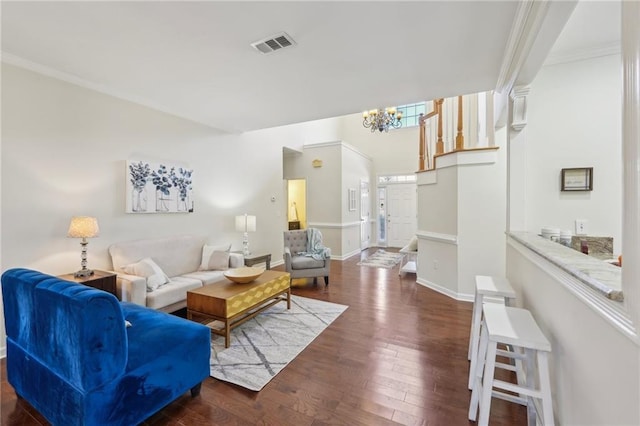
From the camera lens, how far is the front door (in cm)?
840

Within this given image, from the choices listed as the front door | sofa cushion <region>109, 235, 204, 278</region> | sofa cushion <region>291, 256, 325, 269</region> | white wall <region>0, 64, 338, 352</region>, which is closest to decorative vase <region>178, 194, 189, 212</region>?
white wall <region>0, 64, 338, 352</region>

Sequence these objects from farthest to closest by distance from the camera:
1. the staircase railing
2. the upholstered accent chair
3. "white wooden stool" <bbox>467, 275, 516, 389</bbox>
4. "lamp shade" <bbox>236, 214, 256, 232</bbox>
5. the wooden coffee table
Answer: "lamp shade" <bbox>236, 214, 256, 232</bbox>, the upholstered accent chair, the staircase railing, the wooden coffee table, "white wooden stool" <bbox>467, 275, 516, 389</bbox>

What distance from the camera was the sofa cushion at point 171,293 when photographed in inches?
112

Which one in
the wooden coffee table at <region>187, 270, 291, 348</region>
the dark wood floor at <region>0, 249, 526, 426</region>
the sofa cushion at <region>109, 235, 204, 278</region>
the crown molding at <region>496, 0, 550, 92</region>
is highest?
the crown molding at <region>496, 0, 550, 92</region>

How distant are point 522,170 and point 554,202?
1.59ft

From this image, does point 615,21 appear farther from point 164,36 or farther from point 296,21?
point 164,36

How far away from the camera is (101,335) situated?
4.67 feet

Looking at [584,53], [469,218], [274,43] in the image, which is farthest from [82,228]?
[584,53]

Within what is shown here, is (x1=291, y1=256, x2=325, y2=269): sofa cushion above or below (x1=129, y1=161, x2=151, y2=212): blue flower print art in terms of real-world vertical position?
below

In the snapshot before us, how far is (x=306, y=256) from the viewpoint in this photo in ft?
15.3

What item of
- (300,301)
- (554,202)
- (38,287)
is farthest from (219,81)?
(554,202)

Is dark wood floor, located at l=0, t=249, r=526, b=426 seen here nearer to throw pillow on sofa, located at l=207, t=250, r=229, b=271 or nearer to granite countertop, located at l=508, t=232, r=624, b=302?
granite countertop, located at l=508, t=232, r=624, b=302

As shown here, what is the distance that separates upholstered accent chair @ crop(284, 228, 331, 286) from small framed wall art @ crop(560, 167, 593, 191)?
3167 mm

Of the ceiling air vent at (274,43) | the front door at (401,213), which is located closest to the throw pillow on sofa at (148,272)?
the ceiling air vent at (274,43)
